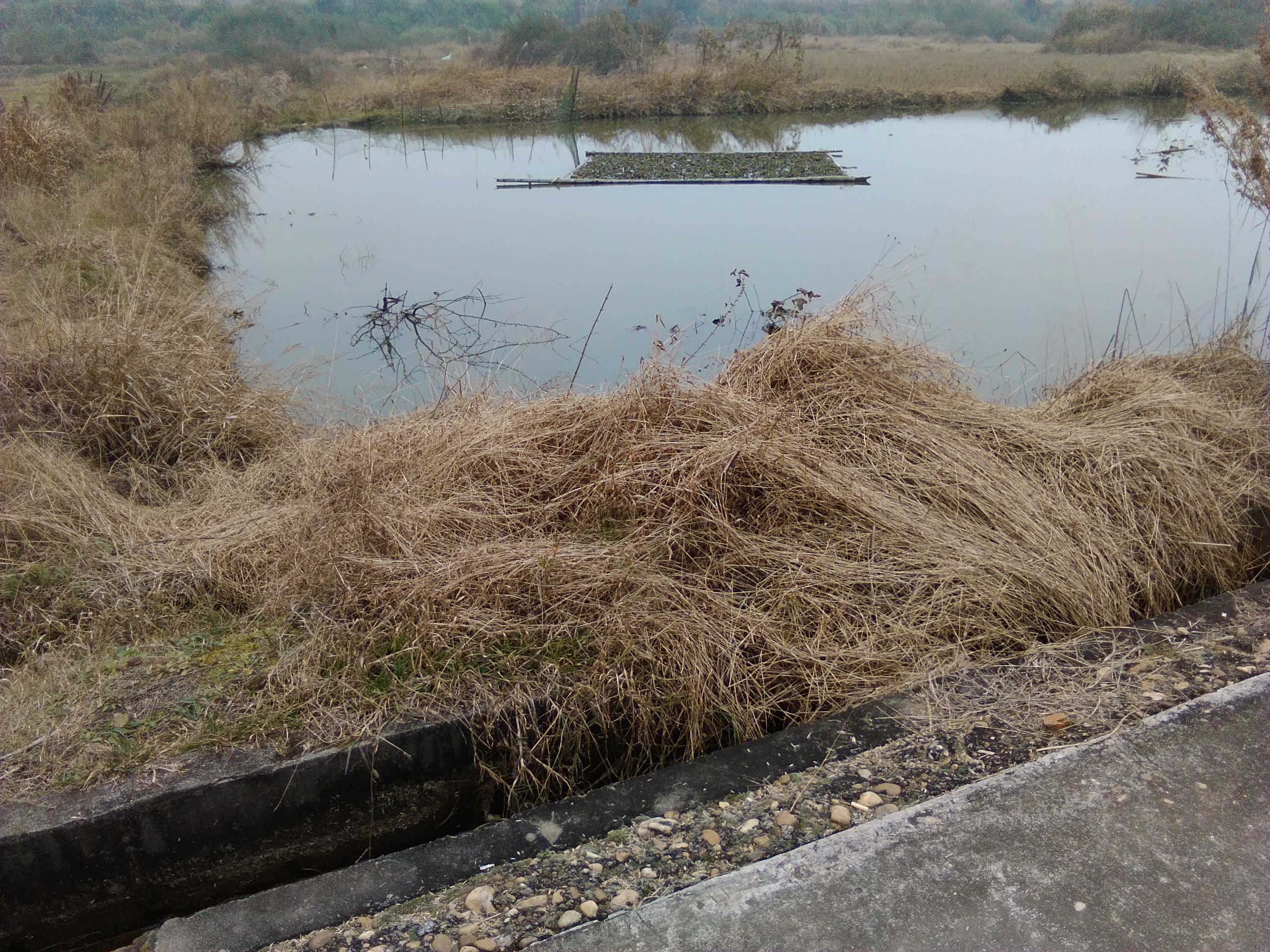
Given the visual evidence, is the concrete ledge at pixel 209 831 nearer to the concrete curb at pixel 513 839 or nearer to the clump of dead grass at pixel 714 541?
the clump of dead grass at pixel 714 541

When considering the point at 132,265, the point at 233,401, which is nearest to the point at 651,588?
the point at 233,401

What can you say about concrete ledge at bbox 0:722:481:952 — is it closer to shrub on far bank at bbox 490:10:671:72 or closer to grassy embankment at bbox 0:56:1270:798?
grassy embankment at bbox 0:56:1270:798

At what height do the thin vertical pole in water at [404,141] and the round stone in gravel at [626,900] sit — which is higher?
the thin vertical pole in water at [404,141]

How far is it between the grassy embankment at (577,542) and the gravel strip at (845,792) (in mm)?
242

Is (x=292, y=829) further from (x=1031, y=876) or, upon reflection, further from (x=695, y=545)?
(x=1031, y=876)

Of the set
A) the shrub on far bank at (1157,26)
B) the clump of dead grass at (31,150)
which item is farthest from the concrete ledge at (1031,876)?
the shrub on far bank at (1157,26)

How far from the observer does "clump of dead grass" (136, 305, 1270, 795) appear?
2561mm

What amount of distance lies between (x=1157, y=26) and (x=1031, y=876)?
3554 cm

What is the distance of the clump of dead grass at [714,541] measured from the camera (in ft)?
8.40

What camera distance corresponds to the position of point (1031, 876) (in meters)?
1.88

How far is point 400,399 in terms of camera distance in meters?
5.36

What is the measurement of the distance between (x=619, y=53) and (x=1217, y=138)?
19.2 m

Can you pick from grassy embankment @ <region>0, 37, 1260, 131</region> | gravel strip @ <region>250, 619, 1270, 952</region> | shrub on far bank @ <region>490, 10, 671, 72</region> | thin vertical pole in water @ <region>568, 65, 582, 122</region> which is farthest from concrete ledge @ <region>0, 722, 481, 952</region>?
shrub on far bank @ <region>490, 10, 671, 72</region>

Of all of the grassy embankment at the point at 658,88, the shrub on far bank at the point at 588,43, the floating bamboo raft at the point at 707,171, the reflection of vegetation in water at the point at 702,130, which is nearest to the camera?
the floating bamboo raft at the point at 707,171
